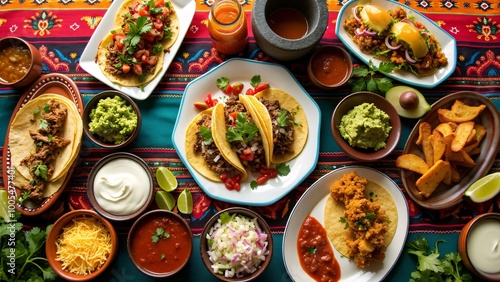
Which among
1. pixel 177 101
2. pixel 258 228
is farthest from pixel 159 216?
pixel 177 101

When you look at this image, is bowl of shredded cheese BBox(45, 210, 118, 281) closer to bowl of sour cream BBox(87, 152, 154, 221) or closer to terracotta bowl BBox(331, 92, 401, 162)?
bowl of sour cream BBox(87, 152, 154, 221)

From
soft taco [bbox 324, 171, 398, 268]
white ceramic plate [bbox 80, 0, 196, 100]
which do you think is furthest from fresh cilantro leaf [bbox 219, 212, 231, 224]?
white ceramic plate [bbox 80, 0, 196, 100]

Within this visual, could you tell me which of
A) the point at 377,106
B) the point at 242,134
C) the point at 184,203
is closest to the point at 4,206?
the point at 184,203

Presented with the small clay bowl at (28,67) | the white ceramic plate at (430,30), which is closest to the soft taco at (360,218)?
the white ceramic plate at (430,30)

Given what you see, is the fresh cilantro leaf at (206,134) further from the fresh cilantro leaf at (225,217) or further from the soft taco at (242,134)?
the fresh cilantro leaf at (225,217)

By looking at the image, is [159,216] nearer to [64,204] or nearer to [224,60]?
[64,204]

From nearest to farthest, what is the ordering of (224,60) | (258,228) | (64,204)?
(258,228), (64,204), (224,60)

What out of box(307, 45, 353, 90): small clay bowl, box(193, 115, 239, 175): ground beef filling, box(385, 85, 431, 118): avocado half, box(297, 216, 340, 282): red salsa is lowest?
box(297, 216, 340, 282): red salsa
